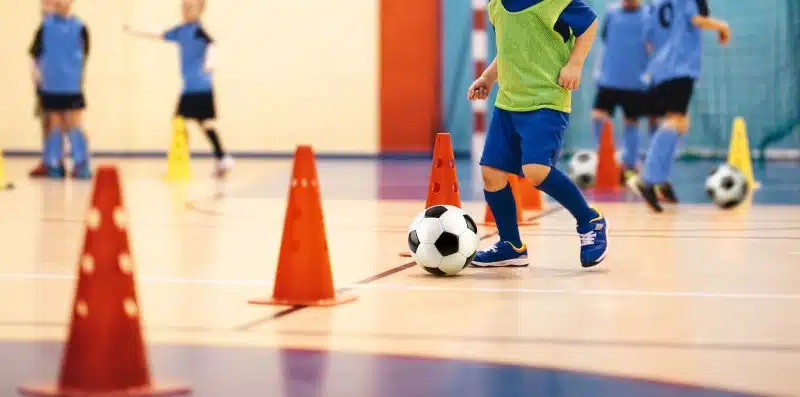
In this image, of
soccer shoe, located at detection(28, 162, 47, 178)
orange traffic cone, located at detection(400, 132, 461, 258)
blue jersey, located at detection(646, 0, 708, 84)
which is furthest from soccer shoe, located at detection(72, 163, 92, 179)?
orange traffic cone, located at detection(400, 132, 461, 258)

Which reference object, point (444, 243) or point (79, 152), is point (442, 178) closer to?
point (444, 243)

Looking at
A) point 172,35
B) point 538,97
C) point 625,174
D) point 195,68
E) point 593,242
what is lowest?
point 625,174

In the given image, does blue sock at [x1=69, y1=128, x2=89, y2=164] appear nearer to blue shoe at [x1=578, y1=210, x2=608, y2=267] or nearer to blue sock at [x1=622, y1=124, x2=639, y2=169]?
blue sock at [x1=622, y1=124, x2=639, y2=169]

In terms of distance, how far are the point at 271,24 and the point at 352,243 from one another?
1119 centimetres

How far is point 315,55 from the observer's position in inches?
731

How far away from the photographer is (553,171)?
627 cm

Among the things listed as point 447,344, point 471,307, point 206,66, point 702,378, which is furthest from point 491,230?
point 206,66

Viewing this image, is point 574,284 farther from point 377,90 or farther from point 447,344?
point 377,90

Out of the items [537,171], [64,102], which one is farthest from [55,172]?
[537,171]

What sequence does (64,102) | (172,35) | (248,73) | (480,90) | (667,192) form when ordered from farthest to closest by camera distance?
(248,73) → (172,35) → (64,102) → (667,192) → (480,90)

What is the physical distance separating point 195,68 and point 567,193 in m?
9.13

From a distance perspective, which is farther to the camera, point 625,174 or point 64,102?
point 64,102

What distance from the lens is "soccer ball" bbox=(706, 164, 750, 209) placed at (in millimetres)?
10094

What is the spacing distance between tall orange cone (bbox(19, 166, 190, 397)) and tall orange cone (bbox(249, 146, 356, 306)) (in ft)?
5.15
